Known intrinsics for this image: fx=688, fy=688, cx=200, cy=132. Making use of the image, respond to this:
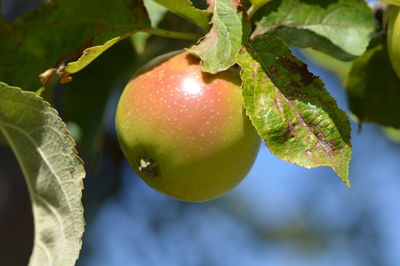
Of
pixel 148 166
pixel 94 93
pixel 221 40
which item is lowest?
pixel 94 93

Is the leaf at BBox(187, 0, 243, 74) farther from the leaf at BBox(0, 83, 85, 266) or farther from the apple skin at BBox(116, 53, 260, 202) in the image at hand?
the leaf at BBox(0, 83, 85, 266)

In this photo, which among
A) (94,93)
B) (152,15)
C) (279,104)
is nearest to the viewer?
(279,104)

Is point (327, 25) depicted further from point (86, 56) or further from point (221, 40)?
point (86, 56)

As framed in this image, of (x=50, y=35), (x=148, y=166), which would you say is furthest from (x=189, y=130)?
(x=50, y=35)

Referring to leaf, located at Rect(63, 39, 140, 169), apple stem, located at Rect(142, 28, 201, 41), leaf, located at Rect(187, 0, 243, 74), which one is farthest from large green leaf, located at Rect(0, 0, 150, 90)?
leaf, located at Rect(63, 39, 140, 169)

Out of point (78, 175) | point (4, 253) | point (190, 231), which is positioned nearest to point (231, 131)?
point (78, 175)
